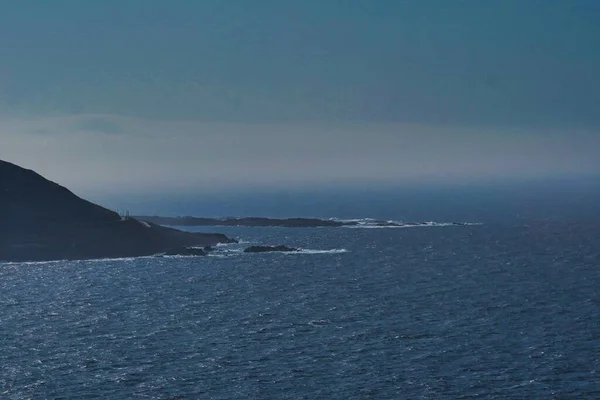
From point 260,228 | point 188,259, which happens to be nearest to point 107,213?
point 188,259

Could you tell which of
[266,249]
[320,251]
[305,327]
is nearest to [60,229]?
[266,249]

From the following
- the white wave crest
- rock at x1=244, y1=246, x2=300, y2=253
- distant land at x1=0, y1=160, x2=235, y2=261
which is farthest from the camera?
rock at x1=244, y1=246, x2=300, y2=253

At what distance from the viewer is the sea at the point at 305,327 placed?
54.8m

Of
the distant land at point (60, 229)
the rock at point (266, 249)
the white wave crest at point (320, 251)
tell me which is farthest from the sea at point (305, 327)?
the rock at point (266, 249)

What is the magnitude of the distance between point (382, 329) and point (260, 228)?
12315cm

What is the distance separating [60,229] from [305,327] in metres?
78.8

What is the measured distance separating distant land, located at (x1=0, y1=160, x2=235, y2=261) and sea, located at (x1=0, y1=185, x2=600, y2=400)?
24.8ft

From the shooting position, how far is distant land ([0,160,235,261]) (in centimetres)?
13288

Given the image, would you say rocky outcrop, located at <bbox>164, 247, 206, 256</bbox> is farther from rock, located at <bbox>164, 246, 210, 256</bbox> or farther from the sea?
the sea

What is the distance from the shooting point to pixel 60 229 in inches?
5487

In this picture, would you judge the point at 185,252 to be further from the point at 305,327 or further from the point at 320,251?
the point at 305,327

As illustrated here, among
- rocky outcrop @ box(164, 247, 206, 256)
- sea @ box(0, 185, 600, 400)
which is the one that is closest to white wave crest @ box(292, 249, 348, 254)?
sea @ box(0, 185, 600, 400)

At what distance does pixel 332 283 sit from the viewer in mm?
100750

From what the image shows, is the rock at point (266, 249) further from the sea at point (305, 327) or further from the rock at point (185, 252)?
the sea at point (305, 327)
